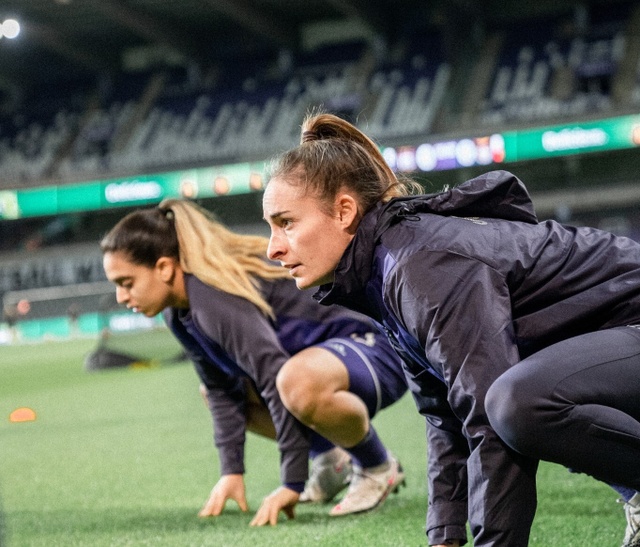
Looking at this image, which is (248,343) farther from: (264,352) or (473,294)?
(473,294)

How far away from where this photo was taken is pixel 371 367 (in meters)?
3.58

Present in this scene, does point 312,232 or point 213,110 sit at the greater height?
point 213,110

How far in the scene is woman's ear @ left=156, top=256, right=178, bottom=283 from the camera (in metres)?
3.57

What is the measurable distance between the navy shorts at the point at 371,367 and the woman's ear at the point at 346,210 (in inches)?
51.4

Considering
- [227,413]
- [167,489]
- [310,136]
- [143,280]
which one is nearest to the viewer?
[310,136]

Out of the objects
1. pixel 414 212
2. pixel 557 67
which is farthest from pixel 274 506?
pixel 557 67

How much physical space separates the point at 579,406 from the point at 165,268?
189cm

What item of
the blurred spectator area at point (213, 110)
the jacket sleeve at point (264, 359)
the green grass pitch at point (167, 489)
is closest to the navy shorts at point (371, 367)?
the jacket sleeve at point (264, 359)

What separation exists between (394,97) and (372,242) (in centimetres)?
2159

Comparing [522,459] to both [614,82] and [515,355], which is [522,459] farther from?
[614,82]

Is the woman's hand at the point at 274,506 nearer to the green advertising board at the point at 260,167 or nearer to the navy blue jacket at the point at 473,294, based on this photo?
the navy blue jacket at the point at 473,294

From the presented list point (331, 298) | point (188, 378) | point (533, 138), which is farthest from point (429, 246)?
point (533, 138)

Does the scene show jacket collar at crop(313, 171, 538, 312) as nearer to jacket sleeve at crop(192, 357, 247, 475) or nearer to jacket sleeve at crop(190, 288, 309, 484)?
jacket sleeve at crop(190, 288, 309, 484)

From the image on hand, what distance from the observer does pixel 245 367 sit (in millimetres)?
3416
